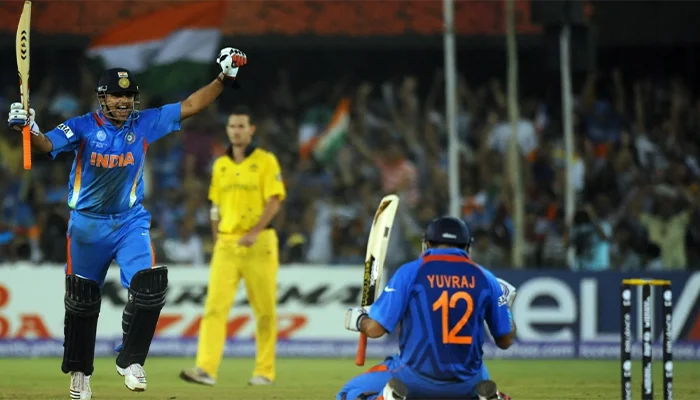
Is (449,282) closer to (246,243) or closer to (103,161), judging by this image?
(103,161)

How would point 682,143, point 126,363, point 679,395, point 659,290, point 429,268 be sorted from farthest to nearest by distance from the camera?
point 682,143
point 659,290
point 679,395
point 126,363
point 429,268

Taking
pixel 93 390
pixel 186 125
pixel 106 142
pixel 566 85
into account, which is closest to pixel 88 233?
pixel 106 142

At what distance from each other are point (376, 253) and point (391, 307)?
111 cm

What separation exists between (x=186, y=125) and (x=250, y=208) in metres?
9.04

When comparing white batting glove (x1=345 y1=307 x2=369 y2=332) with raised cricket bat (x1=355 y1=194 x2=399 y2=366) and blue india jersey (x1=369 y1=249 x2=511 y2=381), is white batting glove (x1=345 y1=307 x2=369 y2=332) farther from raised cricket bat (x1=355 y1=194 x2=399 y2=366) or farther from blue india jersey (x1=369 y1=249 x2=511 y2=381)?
raised cricket bat (x1=355 y1=194 x2=399 y2=366)

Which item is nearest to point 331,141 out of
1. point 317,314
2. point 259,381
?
point 317,314

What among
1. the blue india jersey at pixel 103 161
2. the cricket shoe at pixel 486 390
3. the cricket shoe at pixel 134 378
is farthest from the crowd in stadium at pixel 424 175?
the cricket shoe at pixel 486 390

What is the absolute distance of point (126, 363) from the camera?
384 inches

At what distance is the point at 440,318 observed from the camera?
7977mm

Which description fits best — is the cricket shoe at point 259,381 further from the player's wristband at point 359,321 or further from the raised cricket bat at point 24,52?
the player's wristband at point 359,321

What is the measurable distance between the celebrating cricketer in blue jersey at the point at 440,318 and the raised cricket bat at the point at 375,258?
0.69 metres

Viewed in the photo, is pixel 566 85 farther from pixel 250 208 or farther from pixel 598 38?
pixel 250 208

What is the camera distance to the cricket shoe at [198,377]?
1248 cm

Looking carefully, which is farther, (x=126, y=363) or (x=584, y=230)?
(x=584, y=230)
